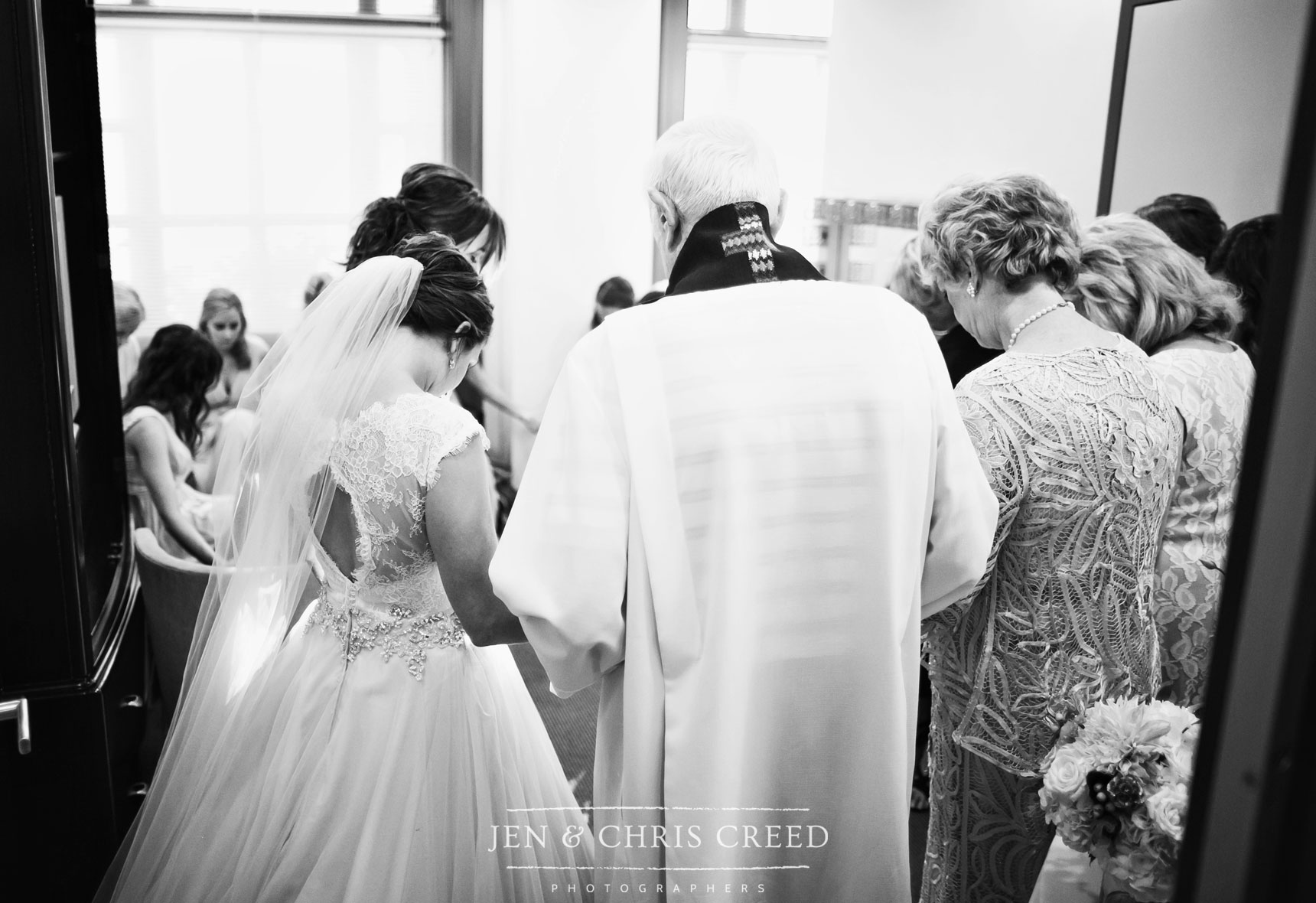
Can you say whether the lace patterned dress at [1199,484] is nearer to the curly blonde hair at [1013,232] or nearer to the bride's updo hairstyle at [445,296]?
the curly blonde hair at [1013,232]

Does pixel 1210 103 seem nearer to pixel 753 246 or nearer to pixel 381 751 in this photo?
pixel 753 246

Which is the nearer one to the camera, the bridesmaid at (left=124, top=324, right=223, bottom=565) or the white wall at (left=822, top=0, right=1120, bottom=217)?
the bridesmaid at (left=124, top=324, right=223, bottom=565)

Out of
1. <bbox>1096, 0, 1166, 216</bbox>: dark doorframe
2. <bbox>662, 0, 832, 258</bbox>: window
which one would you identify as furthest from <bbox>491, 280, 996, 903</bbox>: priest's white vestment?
<bbox>662, 0, 832, 258</bbox>: window

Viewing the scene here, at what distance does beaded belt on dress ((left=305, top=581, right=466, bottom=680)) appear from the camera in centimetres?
180

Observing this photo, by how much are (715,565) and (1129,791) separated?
614 mm

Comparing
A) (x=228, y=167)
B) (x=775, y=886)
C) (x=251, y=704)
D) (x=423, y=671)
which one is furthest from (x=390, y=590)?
(x=228, y=167)

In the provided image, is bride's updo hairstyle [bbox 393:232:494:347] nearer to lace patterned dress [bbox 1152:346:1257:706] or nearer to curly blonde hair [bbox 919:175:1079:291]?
curly blonde hair [bbox 919:175:1079:291]

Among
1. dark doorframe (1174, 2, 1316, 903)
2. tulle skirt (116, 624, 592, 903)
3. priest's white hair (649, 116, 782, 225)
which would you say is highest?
priest's white hair (649, 116, 782, 225)

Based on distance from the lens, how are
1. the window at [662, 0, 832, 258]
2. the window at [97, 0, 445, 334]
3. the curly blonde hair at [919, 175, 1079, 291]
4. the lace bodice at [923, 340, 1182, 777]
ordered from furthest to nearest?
1. the window at [97, 0, 445, 334]
2. the window at [662, 0, 832, 258]
3. the curly blonde hair at [919, 175, 1079, 291]
4. the lace bodice at [923, 340, 1182, 777]

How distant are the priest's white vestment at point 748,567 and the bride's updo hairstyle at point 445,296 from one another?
1.82 feet

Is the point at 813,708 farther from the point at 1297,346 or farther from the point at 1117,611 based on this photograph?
the point at 1297,346

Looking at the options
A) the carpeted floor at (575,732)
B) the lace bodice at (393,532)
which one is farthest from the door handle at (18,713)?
the carpeted floor at (575,732)

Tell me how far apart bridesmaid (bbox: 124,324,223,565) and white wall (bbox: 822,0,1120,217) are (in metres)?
2.61

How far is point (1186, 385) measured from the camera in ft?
6.47
